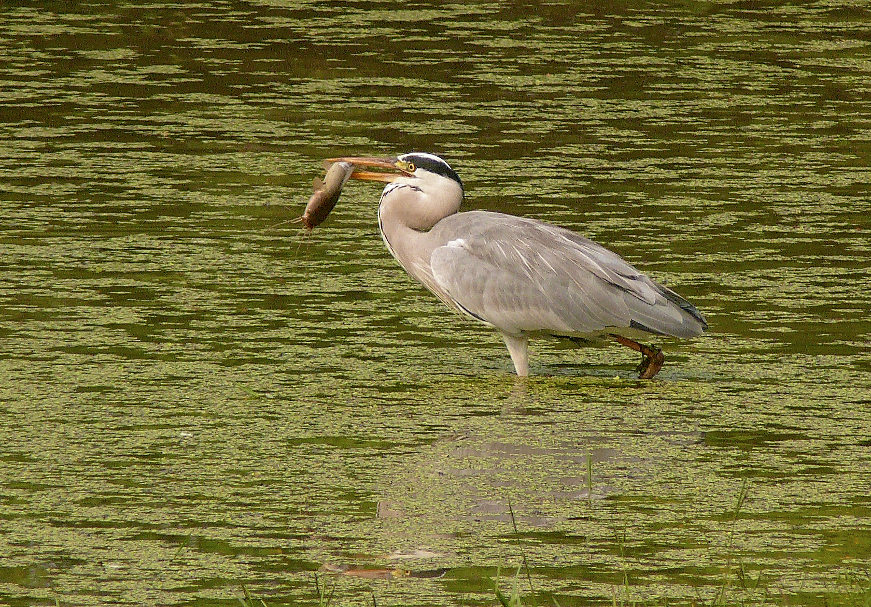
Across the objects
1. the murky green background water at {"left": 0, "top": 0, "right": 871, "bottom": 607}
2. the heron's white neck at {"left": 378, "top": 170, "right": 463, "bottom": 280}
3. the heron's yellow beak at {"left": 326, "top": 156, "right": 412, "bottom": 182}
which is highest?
the heron's yellow beak at {"left": 326, "top": 156, "right": 412, "bottom": 182}

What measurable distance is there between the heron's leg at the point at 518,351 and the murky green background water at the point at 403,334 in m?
0.08

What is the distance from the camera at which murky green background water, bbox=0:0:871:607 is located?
486 centimetres

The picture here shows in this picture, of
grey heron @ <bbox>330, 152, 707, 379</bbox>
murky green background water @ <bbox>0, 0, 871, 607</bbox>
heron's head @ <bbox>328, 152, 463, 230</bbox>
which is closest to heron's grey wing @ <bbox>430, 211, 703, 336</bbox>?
grey heron @ <bbox>330, 152, 707, 379</bbox>

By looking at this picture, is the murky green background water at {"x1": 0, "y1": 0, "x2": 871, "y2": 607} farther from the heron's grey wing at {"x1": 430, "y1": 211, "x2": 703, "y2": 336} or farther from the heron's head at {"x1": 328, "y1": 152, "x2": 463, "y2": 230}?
the heron's head at {"x1": 328, "y1": 152, "x2": 463, "y2": 230}

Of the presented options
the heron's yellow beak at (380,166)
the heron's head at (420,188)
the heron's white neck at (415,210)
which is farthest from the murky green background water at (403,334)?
the heron's yellow beak at (380,166)

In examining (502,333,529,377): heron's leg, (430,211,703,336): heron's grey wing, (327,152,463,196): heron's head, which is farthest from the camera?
(327,152,463,196): heron's head

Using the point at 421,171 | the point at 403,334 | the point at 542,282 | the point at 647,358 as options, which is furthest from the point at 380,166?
the point at 647,358

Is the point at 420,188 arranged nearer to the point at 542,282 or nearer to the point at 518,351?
the point at 542,282

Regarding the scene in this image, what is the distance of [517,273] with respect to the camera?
22.7 feet

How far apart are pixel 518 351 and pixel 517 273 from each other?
0.31m

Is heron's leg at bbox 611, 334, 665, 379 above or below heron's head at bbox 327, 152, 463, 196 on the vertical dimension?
below

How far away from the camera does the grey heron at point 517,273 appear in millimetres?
6727

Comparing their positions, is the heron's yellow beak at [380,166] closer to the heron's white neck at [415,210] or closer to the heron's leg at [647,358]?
the heron's white neck at [415,210]

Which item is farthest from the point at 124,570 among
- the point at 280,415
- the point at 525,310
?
the point at 525,310
